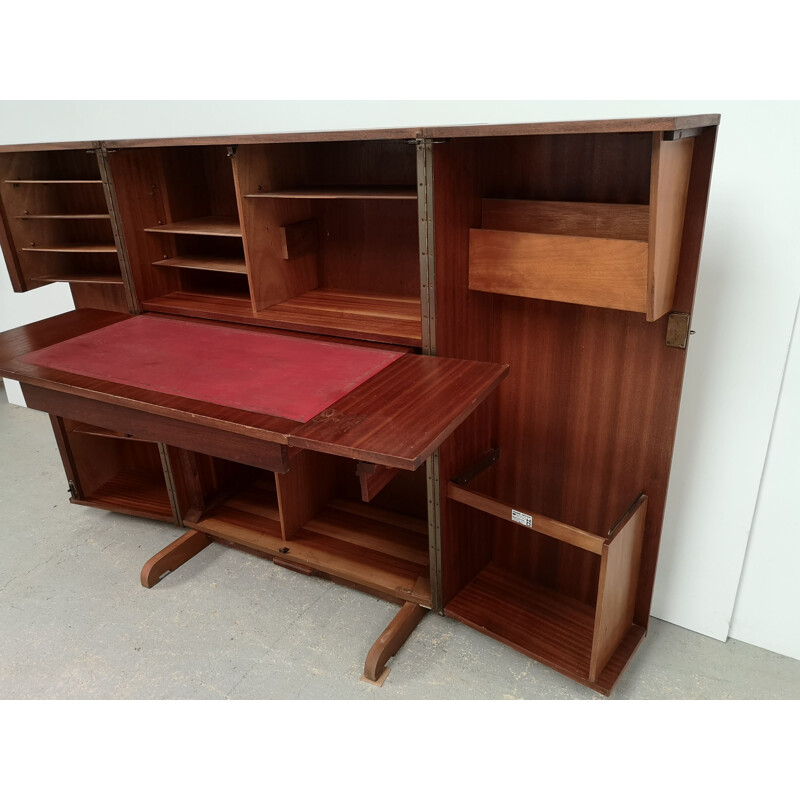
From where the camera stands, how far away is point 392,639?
7.17 feet

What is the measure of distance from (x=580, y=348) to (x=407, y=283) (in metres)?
0.72

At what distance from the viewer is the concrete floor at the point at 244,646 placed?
2109 mm

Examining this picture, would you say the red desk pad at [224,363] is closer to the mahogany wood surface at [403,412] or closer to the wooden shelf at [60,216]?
the mahogany wood surface at [403,412]

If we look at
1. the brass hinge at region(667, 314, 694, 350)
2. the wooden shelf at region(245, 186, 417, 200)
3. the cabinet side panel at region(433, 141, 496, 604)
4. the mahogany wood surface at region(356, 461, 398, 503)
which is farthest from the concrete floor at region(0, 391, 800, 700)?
the wooden shelf at region(245, 186, 417, 200)

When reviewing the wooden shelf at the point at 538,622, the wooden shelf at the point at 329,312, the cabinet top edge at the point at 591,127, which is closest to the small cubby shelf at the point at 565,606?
the wooden shelf at the point at 538,622

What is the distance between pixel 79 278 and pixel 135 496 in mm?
1065

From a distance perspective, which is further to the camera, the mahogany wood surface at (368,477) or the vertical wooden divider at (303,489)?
the vertical wooden divider at (303,489)

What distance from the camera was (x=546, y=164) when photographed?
196 cm

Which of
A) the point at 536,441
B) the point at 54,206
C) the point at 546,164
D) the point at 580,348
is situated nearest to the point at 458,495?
the point at 536,441

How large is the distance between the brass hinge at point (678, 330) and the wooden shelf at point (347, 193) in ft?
2.69

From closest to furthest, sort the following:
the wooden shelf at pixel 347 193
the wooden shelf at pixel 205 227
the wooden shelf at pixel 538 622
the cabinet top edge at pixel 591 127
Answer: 1. the cabinet top edge at pixel 591 127
2. the wooden shelf at pixel 347 193
3. the wooden shelf at pixel 538 622
4. the wooden shelf at pixel 205 227

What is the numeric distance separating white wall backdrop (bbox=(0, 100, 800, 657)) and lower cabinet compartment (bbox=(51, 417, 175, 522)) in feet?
5.89

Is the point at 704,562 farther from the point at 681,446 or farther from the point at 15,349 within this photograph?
the point at 15,349

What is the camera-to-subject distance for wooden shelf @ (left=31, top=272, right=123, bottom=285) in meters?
2.73
